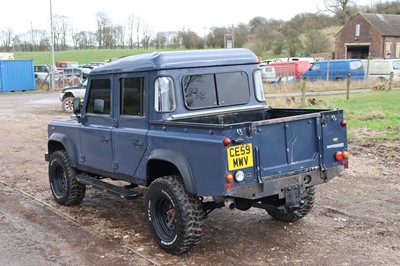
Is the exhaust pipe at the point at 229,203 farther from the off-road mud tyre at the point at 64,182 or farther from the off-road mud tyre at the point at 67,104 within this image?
the off-road mud tyre at the point at 67,104

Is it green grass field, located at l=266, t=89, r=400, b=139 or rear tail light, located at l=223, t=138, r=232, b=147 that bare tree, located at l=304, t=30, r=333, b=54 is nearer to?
green grass field, located at l=266, t=89, r=400, b=139

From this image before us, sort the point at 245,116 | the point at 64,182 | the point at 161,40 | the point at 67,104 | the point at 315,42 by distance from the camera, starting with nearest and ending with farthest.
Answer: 1. the point at 245,116
2. the point at 64,182
3. the point at 67,104
4. the point at 315,42
5. the point at 161,40

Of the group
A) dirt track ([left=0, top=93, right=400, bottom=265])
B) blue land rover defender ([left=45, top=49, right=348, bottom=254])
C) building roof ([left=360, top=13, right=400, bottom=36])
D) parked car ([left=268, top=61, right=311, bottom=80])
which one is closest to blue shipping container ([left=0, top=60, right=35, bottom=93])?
parked car ([left=268, top=61, right=311, bottom=80])

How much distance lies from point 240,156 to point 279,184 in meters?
0.61

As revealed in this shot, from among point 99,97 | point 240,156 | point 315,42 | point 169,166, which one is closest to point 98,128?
point 99,97

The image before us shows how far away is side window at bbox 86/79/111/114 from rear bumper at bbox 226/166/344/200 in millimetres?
2382

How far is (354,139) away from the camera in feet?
37.7

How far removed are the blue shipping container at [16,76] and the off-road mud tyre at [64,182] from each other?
1269 inches

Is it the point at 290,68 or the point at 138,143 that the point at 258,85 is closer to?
the point at 138,143

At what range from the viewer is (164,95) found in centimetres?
547

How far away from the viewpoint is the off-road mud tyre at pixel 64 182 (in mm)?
6965

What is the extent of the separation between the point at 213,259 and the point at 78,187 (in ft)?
9.39

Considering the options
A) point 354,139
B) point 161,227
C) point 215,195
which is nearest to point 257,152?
point 215,195

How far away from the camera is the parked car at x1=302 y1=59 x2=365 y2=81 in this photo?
97.1 feet
